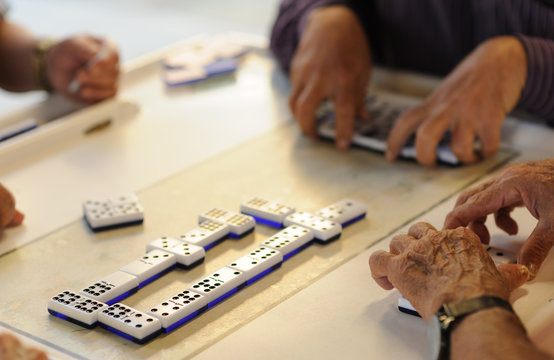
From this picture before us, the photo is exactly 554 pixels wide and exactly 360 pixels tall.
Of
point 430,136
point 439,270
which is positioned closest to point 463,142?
point 430,136

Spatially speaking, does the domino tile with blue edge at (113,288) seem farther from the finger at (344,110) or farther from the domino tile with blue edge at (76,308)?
the finger at (344,110)

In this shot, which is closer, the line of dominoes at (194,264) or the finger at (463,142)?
the line of dominoes at (194,264)

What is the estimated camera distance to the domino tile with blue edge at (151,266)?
1310 mm

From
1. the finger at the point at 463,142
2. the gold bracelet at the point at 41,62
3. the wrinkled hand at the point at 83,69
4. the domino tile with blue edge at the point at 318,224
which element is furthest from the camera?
the gold bracelet at the point at 41,62

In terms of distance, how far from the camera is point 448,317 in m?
1.05

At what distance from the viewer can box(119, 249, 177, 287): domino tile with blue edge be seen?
1310mm

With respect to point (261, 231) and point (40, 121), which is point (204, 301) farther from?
point (40, 121)

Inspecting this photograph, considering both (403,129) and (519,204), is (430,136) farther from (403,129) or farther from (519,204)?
(519,204)

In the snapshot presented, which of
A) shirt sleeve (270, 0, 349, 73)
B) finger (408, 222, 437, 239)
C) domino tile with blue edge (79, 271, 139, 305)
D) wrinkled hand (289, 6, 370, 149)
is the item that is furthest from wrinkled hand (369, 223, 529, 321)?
shirt sleeve (270, 0, 349, 73)

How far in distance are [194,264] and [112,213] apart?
24 centimetres

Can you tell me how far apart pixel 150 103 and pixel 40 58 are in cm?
35

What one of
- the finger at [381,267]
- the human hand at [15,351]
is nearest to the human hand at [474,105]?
the finger at [381,267]

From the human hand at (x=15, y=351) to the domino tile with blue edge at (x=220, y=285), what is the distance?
28 centimetres

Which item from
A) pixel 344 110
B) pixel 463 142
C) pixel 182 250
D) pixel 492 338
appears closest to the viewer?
pixel 492 338
